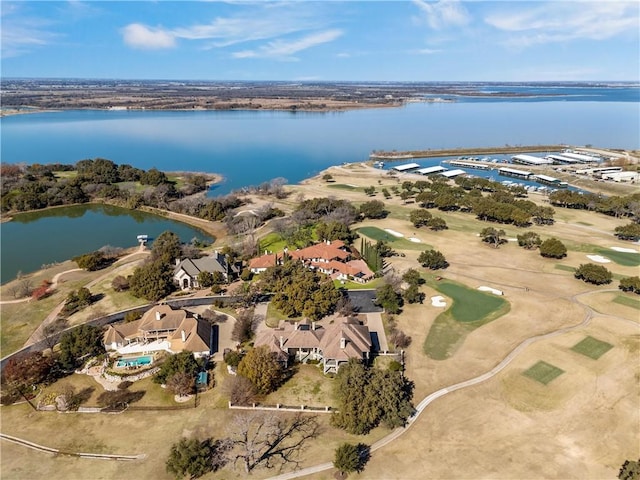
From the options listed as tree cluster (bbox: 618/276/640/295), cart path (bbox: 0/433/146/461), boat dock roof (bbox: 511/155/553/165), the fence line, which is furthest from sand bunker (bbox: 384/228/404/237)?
boat dock roof (bbox: 511/155/553/165)

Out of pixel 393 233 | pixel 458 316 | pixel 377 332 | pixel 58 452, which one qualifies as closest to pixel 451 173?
pixel 393 233

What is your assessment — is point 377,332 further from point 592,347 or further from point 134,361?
point 134,361

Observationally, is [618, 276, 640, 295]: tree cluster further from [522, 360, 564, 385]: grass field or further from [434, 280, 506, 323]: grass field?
[522, 360, 564, 385]: grass field

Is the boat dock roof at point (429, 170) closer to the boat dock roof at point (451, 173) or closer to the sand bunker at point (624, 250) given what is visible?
the boat dock roof at point (451, 173)

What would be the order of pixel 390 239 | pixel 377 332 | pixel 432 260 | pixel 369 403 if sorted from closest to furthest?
pixel 369 403 < pixel 377 332 < pixel 432 260 < pixel 390 239

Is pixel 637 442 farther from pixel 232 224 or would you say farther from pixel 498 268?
pixel 232 224

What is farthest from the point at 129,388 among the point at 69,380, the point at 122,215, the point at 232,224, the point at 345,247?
the point at 122,215
